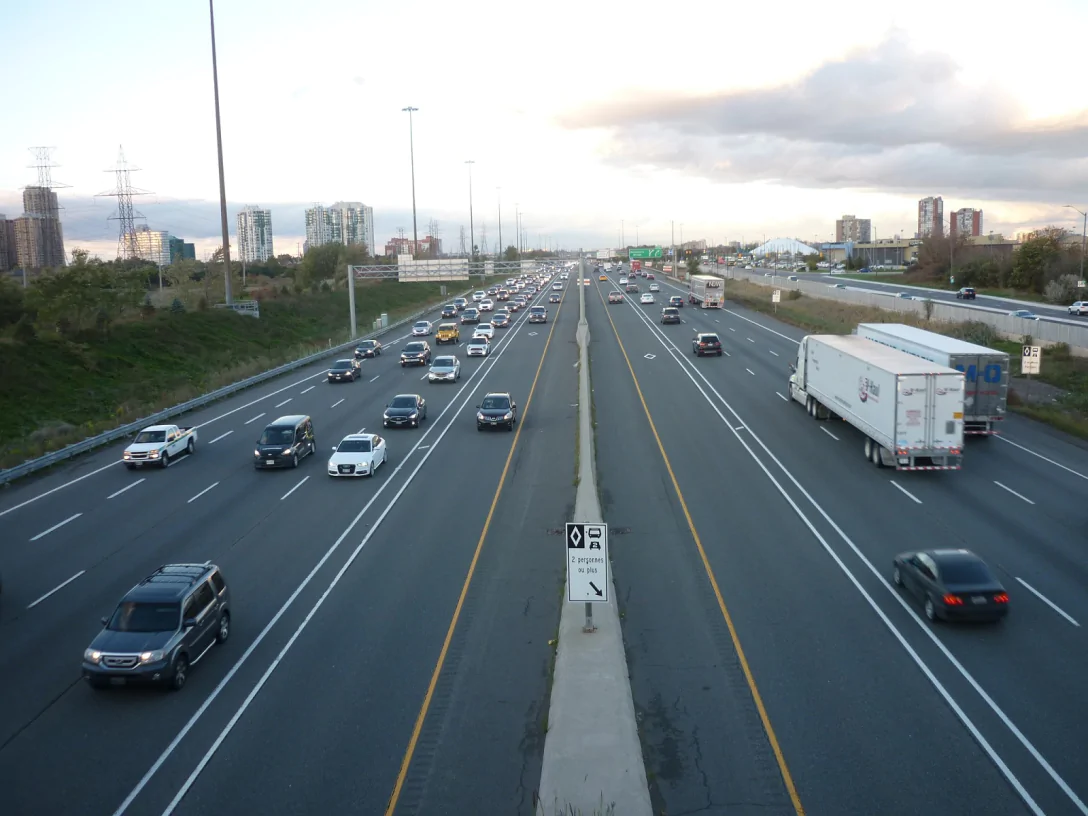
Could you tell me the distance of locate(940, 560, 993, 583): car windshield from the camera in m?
15.9

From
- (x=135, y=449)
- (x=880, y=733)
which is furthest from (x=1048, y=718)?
(x=135, y=449)

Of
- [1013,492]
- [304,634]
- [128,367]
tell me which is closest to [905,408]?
[1013,492]

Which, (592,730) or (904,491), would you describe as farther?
(904,491)

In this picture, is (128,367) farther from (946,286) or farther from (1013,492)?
(946,286)

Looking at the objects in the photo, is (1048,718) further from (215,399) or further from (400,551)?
(215,399)

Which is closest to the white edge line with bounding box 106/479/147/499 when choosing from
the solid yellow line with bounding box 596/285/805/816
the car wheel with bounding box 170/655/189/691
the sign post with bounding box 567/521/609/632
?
the car wheel with bounding box 170/655/189/691

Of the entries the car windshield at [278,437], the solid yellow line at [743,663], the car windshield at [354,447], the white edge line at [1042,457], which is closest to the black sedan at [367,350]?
the car windshield at [278,437]

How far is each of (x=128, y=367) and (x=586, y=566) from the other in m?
48.8

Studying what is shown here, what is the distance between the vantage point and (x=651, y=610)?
16.8 m

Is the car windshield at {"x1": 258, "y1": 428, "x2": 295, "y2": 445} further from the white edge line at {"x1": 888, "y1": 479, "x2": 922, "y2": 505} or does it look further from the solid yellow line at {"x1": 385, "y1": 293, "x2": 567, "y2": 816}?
the white edge line at {"x1": 888, "y1": 479, "x2": 922, "y2": 505}

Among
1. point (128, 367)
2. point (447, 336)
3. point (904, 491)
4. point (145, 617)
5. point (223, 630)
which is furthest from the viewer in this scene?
point (447, 336)

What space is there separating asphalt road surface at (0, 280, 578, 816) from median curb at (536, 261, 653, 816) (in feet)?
1.07

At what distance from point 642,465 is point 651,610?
12.0m

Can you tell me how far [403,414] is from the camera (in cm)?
3597
